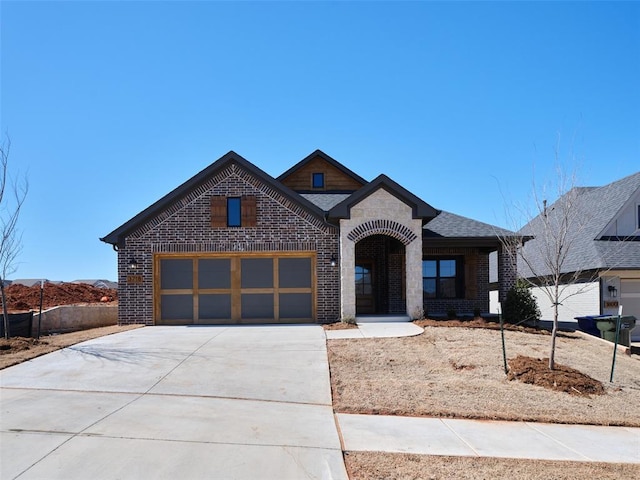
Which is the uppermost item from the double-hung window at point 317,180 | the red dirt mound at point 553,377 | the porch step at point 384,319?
the double-hung window at point 317,180

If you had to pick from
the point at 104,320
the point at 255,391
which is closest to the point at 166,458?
the point at 255,391

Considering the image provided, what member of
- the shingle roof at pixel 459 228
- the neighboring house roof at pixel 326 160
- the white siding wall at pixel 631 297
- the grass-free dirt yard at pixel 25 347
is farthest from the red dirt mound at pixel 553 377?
the neighboring house roof at pixel 326 160

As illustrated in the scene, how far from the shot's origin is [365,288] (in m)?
19.5

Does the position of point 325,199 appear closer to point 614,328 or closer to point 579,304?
point 614,328

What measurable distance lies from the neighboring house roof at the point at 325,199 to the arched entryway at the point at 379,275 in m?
1.94

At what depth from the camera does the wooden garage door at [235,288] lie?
16234 mm

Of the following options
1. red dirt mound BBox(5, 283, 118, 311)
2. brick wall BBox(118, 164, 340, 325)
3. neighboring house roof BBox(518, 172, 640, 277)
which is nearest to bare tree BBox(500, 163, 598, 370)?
neighboring house roof BBox(518, 172, 640, 277)

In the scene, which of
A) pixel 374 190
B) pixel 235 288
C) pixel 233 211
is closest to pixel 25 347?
pixel 235 288

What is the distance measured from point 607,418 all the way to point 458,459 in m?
3.50

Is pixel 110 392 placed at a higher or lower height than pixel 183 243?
lower

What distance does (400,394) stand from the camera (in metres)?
8.13

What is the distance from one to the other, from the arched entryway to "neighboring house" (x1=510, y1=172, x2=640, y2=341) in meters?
5.45

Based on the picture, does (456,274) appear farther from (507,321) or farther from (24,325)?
(24,325)

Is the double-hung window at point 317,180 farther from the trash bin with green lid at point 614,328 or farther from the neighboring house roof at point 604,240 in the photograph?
the trash bin with green lid at point 614,328
